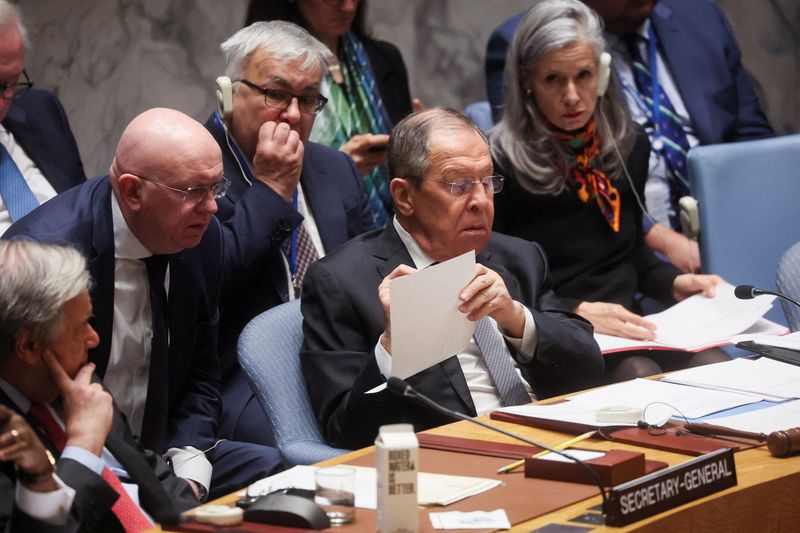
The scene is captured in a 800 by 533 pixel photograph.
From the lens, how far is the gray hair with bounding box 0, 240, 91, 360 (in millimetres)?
2178

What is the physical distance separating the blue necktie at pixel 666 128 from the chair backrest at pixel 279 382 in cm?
212

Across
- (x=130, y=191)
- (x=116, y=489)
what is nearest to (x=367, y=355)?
(x=130, y=191)

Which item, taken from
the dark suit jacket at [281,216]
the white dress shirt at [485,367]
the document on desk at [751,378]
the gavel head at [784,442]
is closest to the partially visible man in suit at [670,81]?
the dark suit jacket at [281,216]

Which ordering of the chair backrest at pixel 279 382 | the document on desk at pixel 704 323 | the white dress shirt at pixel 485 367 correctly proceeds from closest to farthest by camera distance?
the chair backrest at pixel 279 382 → the white dress shirt at pixel 485 367 → the document on desk at pixel 704 323

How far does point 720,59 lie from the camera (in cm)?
487

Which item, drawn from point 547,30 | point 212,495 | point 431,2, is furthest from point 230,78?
point 431,2

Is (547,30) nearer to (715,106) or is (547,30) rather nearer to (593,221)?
(593,221)

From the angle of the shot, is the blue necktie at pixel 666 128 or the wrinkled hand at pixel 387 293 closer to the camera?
the wrinkled hand at pixel 387 293

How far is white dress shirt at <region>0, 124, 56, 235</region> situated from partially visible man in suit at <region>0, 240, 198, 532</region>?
4.81 feet

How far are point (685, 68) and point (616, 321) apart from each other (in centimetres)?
156

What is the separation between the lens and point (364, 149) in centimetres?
425

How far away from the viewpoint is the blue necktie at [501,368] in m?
3.00

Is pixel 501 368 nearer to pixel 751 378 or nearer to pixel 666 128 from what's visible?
pixel 751 378

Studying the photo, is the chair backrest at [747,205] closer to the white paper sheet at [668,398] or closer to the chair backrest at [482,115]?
Result: the chair backrest at [482,115]
